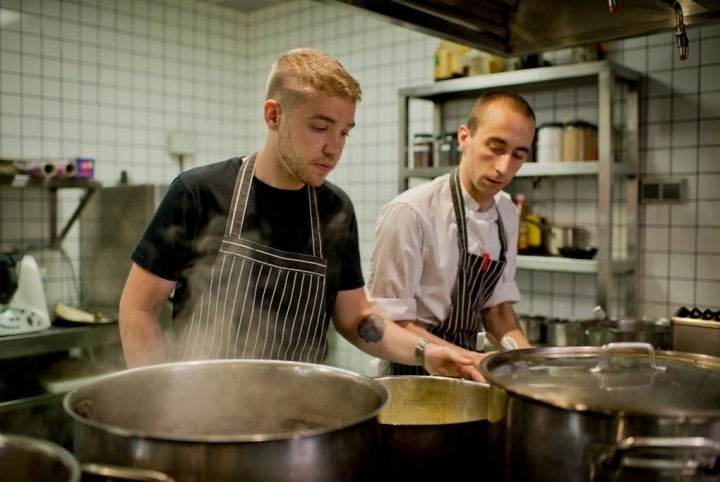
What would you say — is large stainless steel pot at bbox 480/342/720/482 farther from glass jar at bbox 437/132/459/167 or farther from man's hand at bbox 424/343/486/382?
glass jar at bbox 437/132/459/167

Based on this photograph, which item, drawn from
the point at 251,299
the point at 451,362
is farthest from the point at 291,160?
the point at 451,362

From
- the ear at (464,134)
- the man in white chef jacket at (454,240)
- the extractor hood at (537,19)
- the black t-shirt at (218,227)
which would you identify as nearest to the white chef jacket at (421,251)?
the man in white chef jacket at (454,240)

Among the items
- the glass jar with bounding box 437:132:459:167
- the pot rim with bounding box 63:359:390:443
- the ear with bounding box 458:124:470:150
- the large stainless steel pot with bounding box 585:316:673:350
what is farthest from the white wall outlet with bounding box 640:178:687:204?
the pot rim with bounding box 63:359:390:443

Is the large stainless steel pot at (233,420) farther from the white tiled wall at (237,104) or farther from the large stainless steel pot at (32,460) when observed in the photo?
the white tiled wall at (237,104)

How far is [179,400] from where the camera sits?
1053 millimetres

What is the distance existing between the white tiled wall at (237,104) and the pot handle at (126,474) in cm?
239

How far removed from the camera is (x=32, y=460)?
689 mm

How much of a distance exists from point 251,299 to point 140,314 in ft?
0.87

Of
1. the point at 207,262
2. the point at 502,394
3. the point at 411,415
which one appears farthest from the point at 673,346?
the point at 207,262

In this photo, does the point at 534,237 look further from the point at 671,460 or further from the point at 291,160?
the point at 671,460

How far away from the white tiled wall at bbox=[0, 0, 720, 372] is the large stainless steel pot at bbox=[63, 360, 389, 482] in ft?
6.74

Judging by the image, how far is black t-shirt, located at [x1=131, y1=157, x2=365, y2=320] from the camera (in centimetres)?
158

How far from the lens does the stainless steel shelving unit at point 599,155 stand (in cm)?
287

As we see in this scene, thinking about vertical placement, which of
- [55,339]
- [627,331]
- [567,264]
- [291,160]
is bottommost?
[55,339]
